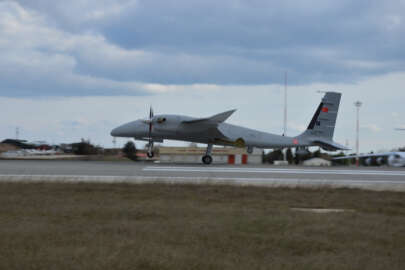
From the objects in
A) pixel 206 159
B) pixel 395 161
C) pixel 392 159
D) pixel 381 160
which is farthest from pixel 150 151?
pixel 381 160

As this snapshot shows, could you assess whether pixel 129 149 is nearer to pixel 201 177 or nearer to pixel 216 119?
pixel 216 119

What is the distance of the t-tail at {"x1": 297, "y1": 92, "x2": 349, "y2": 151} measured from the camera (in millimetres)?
33562

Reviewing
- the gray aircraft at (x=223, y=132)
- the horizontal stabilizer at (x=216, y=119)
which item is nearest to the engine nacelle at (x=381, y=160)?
the gray aircraft at (x=223, y=132)

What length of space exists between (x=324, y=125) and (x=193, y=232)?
27790 millimetres

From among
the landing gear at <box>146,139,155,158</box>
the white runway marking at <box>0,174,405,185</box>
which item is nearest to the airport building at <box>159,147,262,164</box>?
the landing gear at <box>146,139,155,158</box>

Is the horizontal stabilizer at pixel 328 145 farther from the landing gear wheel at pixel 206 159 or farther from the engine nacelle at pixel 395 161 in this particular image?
the landing gear wheel at pixel 206 159

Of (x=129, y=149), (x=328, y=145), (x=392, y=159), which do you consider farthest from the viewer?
(x=129, y=149)

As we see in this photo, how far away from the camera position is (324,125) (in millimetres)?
33781

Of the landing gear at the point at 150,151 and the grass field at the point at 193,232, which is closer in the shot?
the grass field at the point at 193,232

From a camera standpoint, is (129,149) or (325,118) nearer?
(325,118)

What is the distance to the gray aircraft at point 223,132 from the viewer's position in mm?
28469

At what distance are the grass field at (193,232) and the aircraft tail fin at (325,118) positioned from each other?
2024 centimetres

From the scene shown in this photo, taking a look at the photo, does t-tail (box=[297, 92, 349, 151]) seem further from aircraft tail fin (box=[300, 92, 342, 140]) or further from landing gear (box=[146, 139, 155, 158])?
landing gear (box=[146, 139, 155, 158])

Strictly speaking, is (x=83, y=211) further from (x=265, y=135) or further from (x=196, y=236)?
(x=265, y=135)
